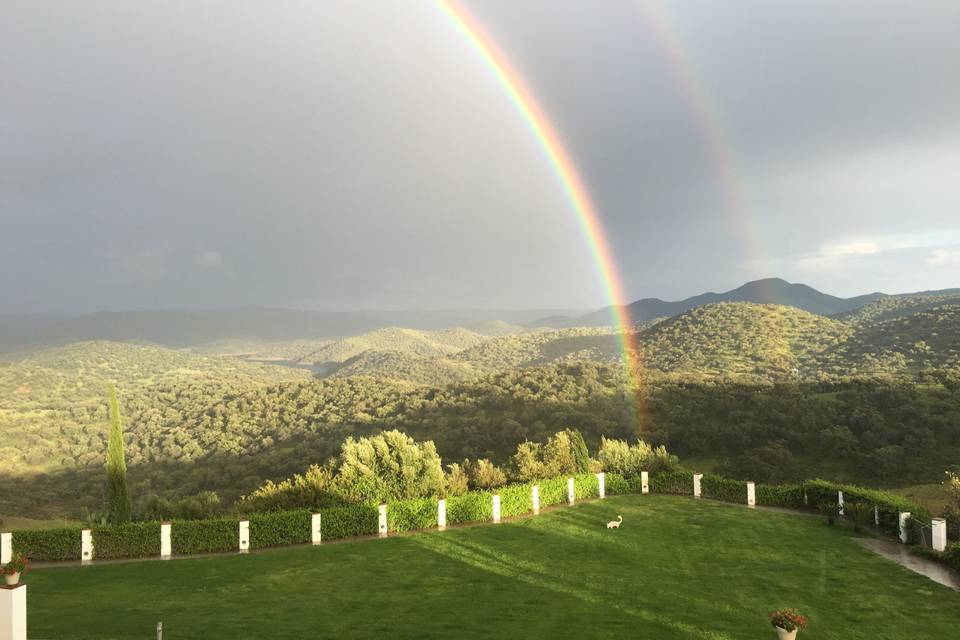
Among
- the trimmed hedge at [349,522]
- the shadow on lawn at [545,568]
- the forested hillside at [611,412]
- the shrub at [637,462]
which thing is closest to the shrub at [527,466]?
the shrub at [637,462]

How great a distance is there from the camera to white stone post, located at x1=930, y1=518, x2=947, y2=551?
60.4 feet

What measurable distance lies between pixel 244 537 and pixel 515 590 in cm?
970

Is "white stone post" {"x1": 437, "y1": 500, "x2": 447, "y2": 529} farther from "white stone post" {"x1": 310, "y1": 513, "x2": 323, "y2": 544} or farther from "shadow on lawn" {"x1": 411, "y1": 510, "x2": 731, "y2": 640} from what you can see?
"white stone post" {"x1": 310, "y1": 513, "x2": 323, "y2": 544}

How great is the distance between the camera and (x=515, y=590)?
14836 millimetres

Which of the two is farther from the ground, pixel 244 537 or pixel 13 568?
pixel 13 568

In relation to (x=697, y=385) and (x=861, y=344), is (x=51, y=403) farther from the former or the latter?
(x=861, y=344)

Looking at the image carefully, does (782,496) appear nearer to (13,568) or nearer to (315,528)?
(315,528)

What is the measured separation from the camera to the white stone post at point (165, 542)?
19.1 metres

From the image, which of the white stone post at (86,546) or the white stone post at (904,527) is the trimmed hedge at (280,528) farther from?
the white stone post at (904,527)

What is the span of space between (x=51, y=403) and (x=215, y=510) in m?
93.5

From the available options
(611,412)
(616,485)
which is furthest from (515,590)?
(611,412)

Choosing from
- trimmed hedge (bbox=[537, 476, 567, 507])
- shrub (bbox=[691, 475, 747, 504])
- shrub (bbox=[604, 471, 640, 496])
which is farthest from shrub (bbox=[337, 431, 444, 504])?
shrub (bbox=[691, 475, 747, 504])

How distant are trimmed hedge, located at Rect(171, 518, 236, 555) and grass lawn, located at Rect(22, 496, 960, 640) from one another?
45.4 inches

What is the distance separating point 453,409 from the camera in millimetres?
68250
